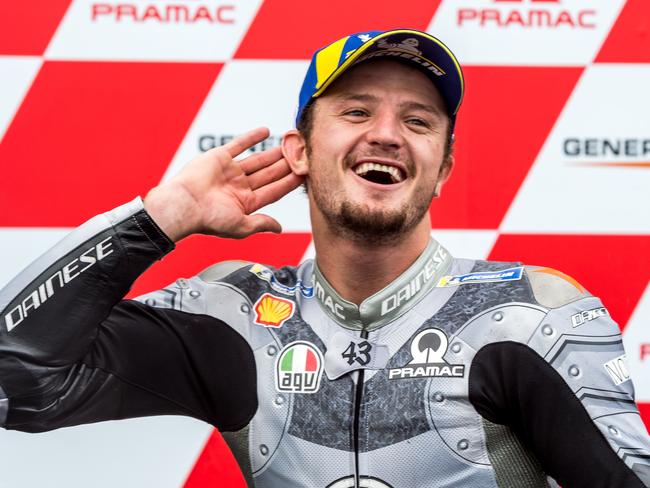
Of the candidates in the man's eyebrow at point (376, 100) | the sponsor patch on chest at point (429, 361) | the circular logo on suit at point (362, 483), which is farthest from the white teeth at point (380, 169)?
the circular logo on suit at point (362, 483)

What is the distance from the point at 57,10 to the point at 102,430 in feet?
2.62

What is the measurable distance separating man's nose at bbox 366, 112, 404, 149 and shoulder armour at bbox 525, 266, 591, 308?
306 mm

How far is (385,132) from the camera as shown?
67.0 inches

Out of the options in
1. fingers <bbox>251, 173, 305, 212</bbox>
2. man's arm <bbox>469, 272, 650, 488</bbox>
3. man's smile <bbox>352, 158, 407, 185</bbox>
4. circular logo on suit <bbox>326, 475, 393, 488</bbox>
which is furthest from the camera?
fingers <bbox>251, 173, 305, 212</bbox>

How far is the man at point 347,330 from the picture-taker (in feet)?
5.19

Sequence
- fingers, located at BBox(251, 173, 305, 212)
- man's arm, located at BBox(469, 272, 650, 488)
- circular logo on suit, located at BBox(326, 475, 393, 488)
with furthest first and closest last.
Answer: fingers, located at BBox(251, 173, 305, 212) < circular logo on suit, located at BBox(326, 475, 393, 488) < man's arm, located at BBox(469, 272, 650, 488)

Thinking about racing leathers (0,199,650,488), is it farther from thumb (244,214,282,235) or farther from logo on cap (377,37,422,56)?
logo on cap (377,37,422,56)

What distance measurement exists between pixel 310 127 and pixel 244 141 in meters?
0.12

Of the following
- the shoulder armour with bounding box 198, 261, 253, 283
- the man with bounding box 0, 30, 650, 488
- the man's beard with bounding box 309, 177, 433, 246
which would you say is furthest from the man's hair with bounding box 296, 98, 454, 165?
the shoulder armour with bounding box 198, 261, 253, 283

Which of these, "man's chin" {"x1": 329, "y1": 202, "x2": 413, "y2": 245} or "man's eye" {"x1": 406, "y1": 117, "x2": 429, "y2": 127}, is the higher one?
"man's eye" {"x1": 406, "y1": 117, "x2": 429, "y2": 127}

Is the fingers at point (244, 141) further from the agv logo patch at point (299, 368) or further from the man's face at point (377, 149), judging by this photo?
the agv logo patch at point (299, 368)

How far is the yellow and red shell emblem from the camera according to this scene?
69.9 inches

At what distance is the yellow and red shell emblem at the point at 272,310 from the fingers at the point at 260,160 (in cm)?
22

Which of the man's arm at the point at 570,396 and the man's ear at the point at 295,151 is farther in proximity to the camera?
the man's ear at the point at 295,151
